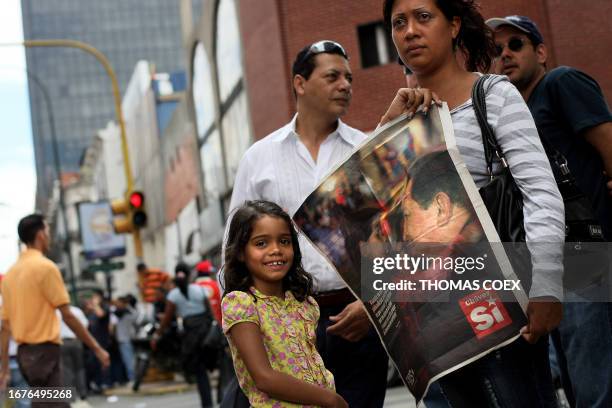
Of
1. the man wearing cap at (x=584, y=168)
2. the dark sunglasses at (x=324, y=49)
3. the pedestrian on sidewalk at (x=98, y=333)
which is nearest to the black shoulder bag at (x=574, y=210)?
the man wearing cap at (x=584, y=168)

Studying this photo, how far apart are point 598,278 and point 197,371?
9.38 meters

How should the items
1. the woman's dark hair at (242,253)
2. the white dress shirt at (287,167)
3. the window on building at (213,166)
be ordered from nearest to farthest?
the woman's dark hair at (242,253)
the white dress shirt at (287,167)
the window on building at (213,166)

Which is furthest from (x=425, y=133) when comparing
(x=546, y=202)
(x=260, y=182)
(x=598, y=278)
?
(x=260, y=182)

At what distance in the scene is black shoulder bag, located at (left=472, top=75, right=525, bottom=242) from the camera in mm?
3080

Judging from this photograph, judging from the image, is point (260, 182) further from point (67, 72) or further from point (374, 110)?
point (67, 72)

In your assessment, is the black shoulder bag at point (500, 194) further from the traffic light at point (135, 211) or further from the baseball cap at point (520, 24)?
the traffic light at point (135, 211)

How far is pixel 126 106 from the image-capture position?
3100 inches

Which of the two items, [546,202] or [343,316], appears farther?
[343,316]

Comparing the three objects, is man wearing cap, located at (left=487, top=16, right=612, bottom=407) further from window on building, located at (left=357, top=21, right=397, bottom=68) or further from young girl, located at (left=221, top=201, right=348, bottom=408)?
window on building, located at (left=357, top=21, right=397, bottom=68)

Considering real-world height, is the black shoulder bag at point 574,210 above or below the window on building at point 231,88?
below

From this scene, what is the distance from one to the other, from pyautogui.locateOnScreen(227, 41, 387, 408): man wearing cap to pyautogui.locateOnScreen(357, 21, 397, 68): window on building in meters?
20.7

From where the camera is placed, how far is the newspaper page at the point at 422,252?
298 centimetres

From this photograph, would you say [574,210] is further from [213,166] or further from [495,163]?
[213,166]

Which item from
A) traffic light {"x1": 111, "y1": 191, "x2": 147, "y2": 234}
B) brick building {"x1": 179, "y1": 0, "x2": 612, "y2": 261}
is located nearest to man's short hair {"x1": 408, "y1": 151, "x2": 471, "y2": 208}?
brick building {"x1": 179, "y1": 0, "x2": 612, "y2": 261}
